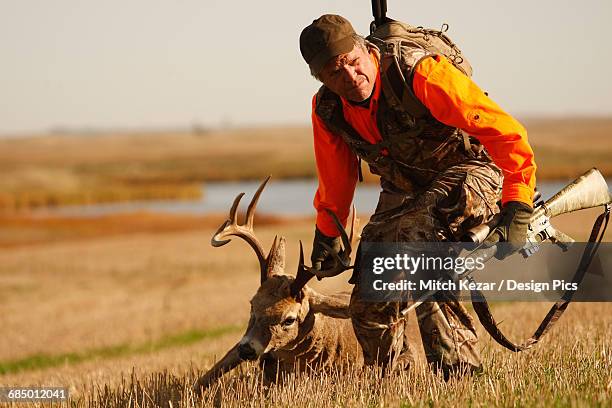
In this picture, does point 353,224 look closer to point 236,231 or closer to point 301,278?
point 301,278

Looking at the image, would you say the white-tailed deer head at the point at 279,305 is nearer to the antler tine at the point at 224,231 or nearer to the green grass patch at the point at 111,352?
the antler tine at the point at 224,231

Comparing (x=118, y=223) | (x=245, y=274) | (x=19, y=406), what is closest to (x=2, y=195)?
(x=118, y=223)

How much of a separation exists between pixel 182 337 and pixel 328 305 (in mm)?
7596

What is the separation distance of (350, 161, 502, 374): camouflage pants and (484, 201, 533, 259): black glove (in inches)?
17.3

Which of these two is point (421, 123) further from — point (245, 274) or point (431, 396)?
point (245, 274)

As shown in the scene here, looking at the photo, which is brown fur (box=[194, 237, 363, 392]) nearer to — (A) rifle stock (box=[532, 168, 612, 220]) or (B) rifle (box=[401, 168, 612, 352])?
(B) rifle (box=[401, 168, 612, 352])

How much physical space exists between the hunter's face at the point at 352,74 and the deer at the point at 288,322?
1.03 meters

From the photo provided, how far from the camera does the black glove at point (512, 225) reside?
201 inches

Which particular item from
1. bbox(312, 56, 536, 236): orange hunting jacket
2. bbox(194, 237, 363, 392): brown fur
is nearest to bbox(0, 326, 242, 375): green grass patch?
bbox(194, 237, 363, 392): brown fur

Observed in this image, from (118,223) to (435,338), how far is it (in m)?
38.6

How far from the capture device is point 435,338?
18.7ft

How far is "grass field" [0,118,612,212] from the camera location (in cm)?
3838

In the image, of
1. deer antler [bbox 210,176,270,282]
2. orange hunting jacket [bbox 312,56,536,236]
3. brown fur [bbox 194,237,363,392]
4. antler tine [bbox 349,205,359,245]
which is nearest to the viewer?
orange hunting jacket [bbox 312,56,536,236]

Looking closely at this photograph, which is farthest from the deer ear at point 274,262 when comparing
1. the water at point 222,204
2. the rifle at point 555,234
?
the water at point 222,204
